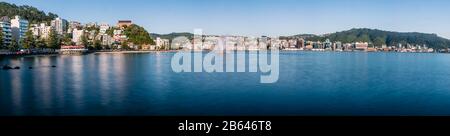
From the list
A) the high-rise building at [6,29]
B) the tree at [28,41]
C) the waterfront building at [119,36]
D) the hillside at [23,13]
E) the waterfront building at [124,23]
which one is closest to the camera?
the tree at [28,41]

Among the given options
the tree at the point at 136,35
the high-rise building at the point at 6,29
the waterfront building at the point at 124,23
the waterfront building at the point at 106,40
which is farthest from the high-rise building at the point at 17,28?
the waterfront building at the point at 124,23

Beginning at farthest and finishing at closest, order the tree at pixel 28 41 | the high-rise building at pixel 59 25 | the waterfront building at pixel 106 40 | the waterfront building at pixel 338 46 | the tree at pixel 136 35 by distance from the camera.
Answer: the waterfront building at pixel 338 46 → the tree at pixel 136 35 → the high-rise building at pixel 59 25 → the waterfront building at pixel 106 40 → the tree at pixel 28 41

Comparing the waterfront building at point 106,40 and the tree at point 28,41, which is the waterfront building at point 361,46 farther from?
the tree at point 28,41

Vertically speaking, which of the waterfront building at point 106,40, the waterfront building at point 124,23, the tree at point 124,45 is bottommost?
the tree at point 124,45

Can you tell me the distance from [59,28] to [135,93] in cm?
7001

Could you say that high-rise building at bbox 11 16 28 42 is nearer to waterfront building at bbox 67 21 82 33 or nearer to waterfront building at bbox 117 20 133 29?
waterfront building at bbox 67 21 82 33

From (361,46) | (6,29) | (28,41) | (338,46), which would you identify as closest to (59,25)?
(6,29)

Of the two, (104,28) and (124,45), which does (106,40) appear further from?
(104,28)

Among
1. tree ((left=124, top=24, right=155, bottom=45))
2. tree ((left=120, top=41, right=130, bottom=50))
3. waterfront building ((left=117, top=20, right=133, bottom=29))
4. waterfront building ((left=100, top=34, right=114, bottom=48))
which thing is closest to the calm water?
waterfront building ((left=100, top=34, right=114, bottom=48))

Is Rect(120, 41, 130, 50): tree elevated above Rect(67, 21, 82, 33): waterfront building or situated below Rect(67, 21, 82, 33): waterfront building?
below

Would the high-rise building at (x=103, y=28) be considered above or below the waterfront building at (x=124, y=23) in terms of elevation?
below
